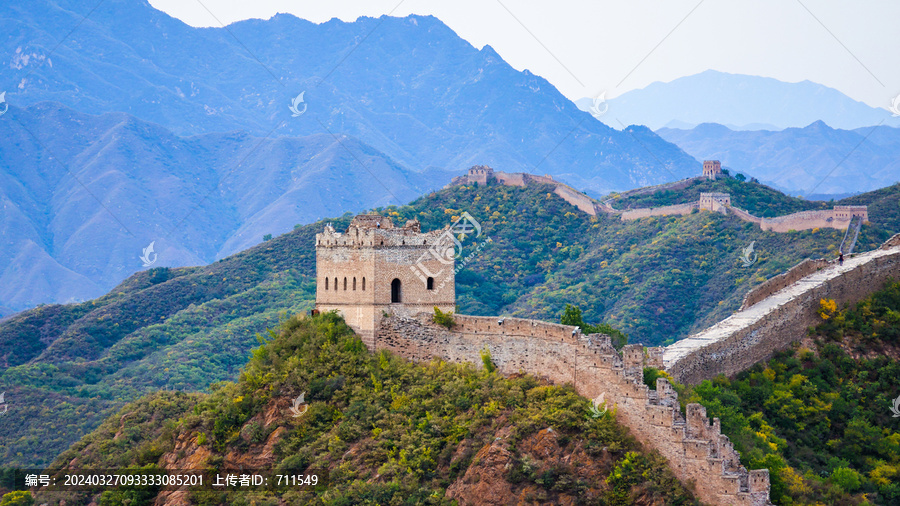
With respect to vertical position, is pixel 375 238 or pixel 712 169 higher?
pixel 712 169

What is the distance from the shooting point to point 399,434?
122ft

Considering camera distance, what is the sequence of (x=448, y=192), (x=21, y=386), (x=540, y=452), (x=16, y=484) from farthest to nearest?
(x=448, y=192)
(x=21, y=386)
(x=16, y=484)
(x=540, y=452)

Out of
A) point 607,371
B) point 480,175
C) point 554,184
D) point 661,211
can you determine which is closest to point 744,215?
point 661,211

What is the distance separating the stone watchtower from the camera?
134 ft

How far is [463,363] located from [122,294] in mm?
77008

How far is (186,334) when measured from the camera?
9506cm

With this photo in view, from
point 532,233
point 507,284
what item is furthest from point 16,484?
point 532,233

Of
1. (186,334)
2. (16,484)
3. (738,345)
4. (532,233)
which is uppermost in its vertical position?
(532,233)

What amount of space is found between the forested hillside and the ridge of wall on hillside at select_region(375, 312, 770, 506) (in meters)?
39.5

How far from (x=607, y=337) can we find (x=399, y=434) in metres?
7.77

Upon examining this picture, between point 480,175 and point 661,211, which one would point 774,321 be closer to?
point 661,211

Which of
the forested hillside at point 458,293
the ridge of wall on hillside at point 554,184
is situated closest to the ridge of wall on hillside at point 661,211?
the forested hillside at point 458,293

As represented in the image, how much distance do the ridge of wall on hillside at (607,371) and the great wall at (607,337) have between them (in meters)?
0.03

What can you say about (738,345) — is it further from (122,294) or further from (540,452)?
(122,294)
